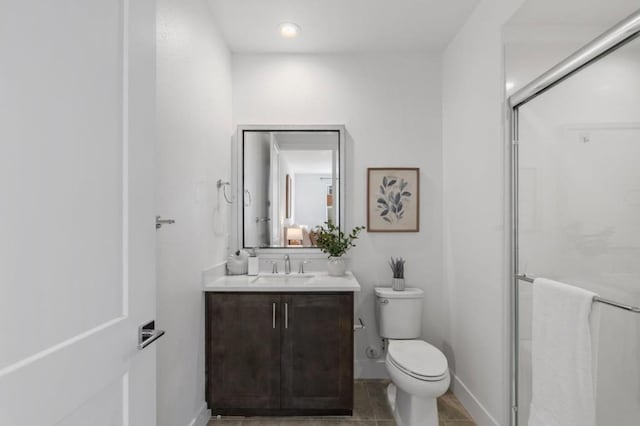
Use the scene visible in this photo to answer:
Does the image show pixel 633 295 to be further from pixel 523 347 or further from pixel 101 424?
pixel 101 424

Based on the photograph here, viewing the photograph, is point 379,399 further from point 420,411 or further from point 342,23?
point 342,23

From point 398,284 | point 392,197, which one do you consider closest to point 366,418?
point 398,284

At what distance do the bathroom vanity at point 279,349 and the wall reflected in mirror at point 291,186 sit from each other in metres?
0.72

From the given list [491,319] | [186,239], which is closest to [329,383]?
[491,319]

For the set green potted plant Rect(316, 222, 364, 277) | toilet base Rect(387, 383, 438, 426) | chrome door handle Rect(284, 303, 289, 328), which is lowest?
toilet base Rect(387, 383, 438, 426)

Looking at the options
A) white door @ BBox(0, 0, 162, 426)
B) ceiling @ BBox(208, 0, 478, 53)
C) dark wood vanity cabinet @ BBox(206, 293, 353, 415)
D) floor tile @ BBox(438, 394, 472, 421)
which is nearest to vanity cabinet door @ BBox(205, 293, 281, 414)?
dark wood vanity cabinet @ BBox(206, 293, 353, 415)

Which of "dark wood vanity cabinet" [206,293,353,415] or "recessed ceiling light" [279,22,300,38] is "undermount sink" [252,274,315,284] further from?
"recessed ceiling light" [279,22,300,38]

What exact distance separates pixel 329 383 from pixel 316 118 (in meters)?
1.97

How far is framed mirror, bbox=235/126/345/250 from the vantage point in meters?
2.96

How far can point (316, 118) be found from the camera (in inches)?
118

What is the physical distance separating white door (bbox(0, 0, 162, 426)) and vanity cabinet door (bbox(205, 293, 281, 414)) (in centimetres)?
122

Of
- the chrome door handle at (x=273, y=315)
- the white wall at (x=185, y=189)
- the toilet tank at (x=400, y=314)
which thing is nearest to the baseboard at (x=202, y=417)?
the white wall at (x=185, y=189)

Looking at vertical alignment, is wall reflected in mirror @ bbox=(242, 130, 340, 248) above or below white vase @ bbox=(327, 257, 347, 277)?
above

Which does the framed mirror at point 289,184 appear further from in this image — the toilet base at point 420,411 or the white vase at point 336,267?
the toilet base at point 420,411
